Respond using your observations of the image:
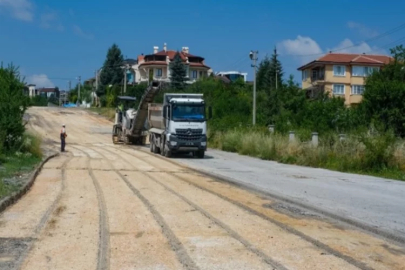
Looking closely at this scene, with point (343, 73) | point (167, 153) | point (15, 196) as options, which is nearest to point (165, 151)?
point (167, 153)

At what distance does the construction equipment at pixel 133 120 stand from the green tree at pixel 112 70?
5885 cm

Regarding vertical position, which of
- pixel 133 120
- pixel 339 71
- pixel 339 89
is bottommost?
pixel 133 120

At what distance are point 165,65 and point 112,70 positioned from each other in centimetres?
1149

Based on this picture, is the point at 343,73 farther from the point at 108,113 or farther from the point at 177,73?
the point at 108,113

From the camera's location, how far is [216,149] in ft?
147

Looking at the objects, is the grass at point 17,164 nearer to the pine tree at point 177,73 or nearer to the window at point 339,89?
the pine tree at point 177,73

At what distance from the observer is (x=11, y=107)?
29.9m

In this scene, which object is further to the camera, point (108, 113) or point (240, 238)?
point (108, 113)

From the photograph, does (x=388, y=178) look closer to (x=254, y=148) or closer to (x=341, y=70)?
(x=254, y=148)

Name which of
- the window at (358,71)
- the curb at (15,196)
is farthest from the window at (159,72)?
the curb at (15,196)

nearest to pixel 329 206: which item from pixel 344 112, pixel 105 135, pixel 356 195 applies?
pixel 356 195

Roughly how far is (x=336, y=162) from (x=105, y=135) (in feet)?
120

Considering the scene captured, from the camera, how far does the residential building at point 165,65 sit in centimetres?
10675

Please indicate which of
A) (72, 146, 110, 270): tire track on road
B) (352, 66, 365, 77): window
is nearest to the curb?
(72, 146, 110, 270): tire track on road
